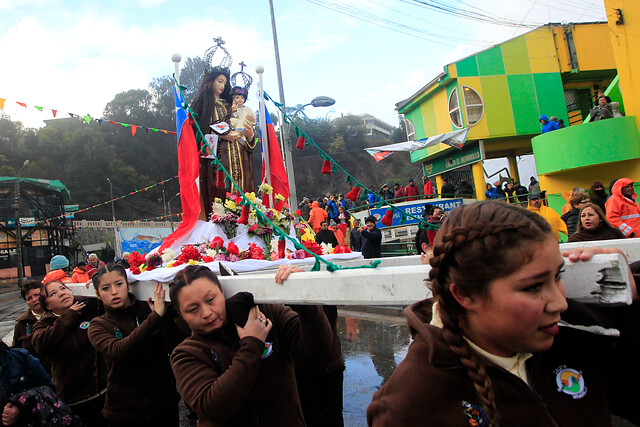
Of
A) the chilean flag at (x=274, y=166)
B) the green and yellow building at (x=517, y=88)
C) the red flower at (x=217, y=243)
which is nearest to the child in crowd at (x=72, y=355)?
the red flower at (x=217, y=243)

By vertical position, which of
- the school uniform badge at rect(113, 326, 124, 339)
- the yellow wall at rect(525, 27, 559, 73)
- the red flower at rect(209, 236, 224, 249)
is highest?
the yellow wall at rect(525, 27, 559, 73)

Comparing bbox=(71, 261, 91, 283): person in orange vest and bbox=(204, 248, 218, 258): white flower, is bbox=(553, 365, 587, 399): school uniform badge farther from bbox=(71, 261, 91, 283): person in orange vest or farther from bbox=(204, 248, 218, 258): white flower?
bbox=(71, 261, 91, 283): person in orange vest

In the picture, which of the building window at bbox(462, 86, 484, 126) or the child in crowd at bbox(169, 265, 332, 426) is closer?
the child in crowd at bbox(169, 265, 332, 426)

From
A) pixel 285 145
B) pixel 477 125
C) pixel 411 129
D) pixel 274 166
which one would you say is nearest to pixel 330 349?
pixel 274 166

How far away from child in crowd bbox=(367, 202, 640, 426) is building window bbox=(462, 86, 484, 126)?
1985cm

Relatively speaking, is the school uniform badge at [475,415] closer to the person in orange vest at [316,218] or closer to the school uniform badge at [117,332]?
the school uniform badge at [117,332]

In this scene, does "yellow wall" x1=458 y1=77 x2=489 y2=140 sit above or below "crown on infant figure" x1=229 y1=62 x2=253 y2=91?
above

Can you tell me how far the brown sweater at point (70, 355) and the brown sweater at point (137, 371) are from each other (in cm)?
60

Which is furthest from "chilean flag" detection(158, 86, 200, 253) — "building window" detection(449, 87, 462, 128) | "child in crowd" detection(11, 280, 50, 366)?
"building window" detection(449, 87, 462, 128)

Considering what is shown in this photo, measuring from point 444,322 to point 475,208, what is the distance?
31 cm

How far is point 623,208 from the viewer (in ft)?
18.1

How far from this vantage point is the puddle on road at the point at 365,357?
14.7 feet

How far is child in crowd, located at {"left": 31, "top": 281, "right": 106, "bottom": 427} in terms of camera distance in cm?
345

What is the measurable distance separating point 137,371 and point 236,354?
1417 mm
